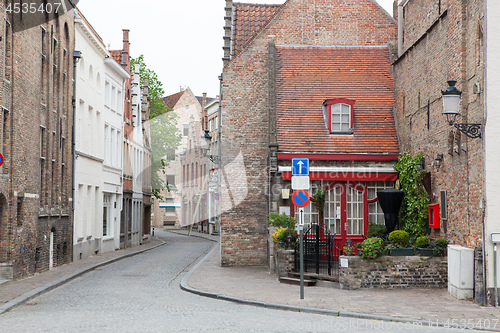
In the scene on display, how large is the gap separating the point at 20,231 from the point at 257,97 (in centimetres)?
978

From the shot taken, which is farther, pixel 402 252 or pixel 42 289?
pixel 42 289

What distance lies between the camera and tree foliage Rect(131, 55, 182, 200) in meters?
47.1

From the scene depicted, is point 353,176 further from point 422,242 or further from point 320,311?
point 320,311

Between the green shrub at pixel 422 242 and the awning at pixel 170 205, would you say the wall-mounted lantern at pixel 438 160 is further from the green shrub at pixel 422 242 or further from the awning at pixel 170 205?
the awning at pixel 170 205

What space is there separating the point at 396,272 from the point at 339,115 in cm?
803

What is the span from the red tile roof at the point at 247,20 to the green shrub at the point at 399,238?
38.7ft

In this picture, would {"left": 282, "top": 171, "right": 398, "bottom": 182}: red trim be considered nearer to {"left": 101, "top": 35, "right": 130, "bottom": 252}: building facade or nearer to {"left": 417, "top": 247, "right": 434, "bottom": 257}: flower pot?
{"left": 417, "top": 247, "right": 434, "bottom": 257}: flower pot

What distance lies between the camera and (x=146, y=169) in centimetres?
4556

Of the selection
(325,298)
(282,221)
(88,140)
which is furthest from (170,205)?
(325,298)

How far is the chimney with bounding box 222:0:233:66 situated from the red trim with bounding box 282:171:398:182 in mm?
6501

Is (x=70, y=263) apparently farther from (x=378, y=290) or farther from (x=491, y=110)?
(x=491, y=110)

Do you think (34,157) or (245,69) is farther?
(245,69)

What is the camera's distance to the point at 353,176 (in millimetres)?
19969

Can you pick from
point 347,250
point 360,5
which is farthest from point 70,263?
point 360,5
